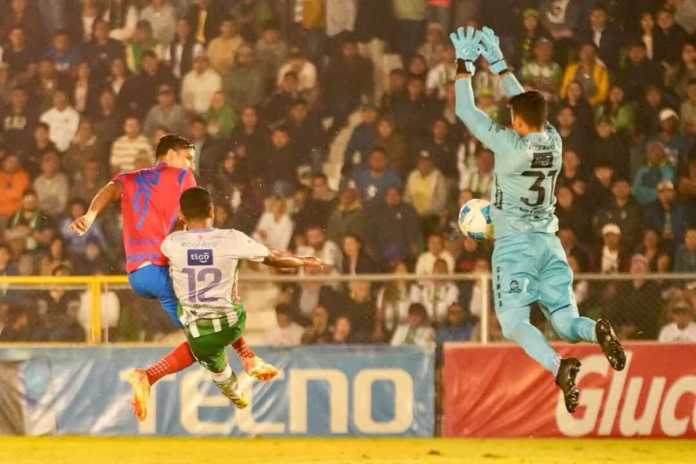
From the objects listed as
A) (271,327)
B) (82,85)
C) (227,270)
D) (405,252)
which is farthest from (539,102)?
(82,85)

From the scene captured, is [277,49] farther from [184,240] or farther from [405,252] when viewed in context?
[184,240]

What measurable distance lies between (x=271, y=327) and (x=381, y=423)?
1.57 metres

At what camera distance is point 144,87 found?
786 inches

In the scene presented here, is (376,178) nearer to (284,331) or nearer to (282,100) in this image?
(282,100)

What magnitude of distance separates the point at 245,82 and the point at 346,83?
4.25 feet

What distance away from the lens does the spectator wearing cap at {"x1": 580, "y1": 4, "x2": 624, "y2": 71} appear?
768 inches

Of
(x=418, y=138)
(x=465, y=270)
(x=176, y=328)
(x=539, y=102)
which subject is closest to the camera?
(x=539, y=102)

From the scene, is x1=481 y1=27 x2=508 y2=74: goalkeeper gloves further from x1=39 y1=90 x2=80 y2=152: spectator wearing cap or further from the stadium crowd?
x1=39 y1=90 x2=80 y2=152: spectator wearing cap

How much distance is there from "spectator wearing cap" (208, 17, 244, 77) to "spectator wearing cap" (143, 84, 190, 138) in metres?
0.81

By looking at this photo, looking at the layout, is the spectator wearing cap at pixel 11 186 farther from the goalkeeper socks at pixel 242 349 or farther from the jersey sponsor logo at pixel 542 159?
the jersey sponsor logo at pixel 542 159

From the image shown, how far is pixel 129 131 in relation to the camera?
19422 mm

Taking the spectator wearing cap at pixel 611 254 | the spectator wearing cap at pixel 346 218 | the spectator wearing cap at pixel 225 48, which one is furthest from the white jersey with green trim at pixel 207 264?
the spectator wearing cap at pixel 225 48

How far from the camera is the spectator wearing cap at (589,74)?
19.2 metres

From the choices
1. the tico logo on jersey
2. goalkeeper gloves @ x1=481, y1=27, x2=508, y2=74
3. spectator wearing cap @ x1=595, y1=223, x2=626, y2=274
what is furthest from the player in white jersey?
spectator wearing cap @ x1=595, y1=223, x2=626, y2=274
